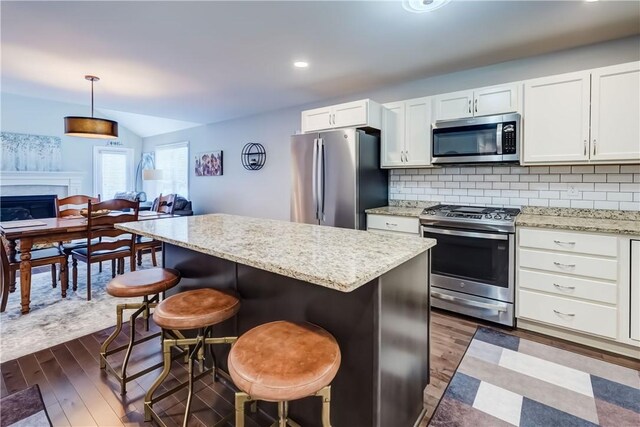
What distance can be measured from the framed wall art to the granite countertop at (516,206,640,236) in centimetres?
504

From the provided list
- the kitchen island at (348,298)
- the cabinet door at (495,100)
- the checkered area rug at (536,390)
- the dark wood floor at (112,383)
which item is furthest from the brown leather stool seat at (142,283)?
the cabinet door at (495,100)

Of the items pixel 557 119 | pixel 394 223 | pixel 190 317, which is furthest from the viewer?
pixel 394 223

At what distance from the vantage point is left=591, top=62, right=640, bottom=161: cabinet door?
7.63 feet

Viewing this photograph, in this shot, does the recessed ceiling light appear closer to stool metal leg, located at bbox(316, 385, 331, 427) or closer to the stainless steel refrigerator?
the stainless steel refrigerator

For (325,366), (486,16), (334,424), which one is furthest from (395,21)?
(334,424)

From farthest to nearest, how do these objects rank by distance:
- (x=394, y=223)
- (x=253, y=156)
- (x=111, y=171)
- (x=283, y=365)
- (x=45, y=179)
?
1. (x=111, y=171)
2. (x=45, y=179)
3. (x=253, y=156)
4. (x=394, y=223)
5. (x=283, y=365)

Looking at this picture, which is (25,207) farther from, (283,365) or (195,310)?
(283,365)

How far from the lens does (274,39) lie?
2.64 m

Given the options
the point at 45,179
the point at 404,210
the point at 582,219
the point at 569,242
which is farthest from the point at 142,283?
the point at 45,179

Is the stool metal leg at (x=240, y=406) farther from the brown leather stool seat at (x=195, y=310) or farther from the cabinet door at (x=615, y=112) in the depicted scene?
the cabinet door at (x=615, y=112)

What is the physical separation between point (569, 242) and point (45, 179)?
8.62 meters

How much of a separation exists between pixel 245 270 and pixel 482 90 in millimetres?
2639

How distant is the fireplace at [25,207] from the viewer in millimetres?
6148

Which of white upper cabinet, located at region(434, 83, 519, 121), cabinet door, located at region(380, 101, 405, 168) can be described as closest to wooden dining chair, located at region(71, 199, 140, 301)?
cabinet door, located at region(380, 101, 405, 168)
